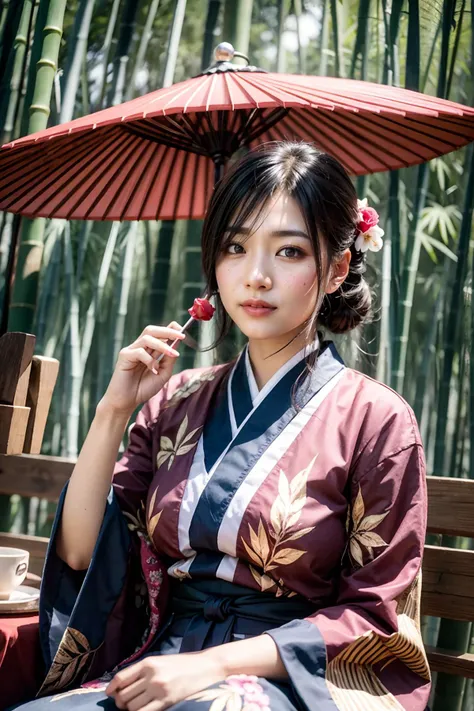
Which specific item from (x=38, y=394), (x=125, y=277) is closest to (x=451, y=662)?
(x=38, y=394)

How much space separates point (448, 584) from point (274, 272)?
94 centimetres

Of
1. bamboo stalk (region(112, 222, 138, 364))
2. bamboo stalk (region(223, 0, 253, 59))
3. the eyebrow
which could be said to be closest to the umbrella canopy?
the eyebrow

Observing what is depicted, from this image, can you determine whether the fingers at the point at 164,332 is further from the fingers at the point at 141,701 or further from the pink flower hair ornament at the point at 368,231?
the fingers at the point at 141,701

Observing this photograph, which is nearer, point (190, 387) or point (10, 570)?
point (10, 570)

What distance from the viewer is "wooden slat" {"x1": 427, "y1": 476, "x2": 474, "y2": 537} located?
6.54 feet

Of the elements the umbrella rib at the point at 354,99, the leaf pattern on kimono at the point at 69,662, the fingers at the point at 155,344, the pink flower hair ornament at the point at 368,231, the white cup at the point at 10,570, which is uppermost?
the umbrella rib at the point at 354,99

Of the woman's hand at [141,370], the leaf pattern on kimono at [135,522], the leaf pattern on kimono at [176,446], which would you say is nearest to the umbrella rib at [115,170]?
the woman's hand at [141,370]

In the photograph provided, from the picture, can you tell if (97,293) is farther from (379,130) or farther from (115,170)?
(379,130)

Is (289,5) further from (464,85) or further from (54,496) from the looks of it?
(54,496)

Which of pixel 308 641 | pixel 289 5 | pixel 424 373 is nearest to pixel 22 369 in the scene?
pixel 308 641

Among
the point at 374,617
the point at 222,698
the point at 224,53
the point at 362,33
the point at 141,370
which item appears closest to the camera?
the point at 222,698

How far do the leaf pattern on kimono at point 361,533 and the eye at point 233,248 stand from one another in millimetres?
541

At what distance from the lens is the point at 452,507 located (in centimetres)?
201

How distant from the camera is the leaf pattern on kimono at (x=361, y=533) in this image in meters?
1.51
